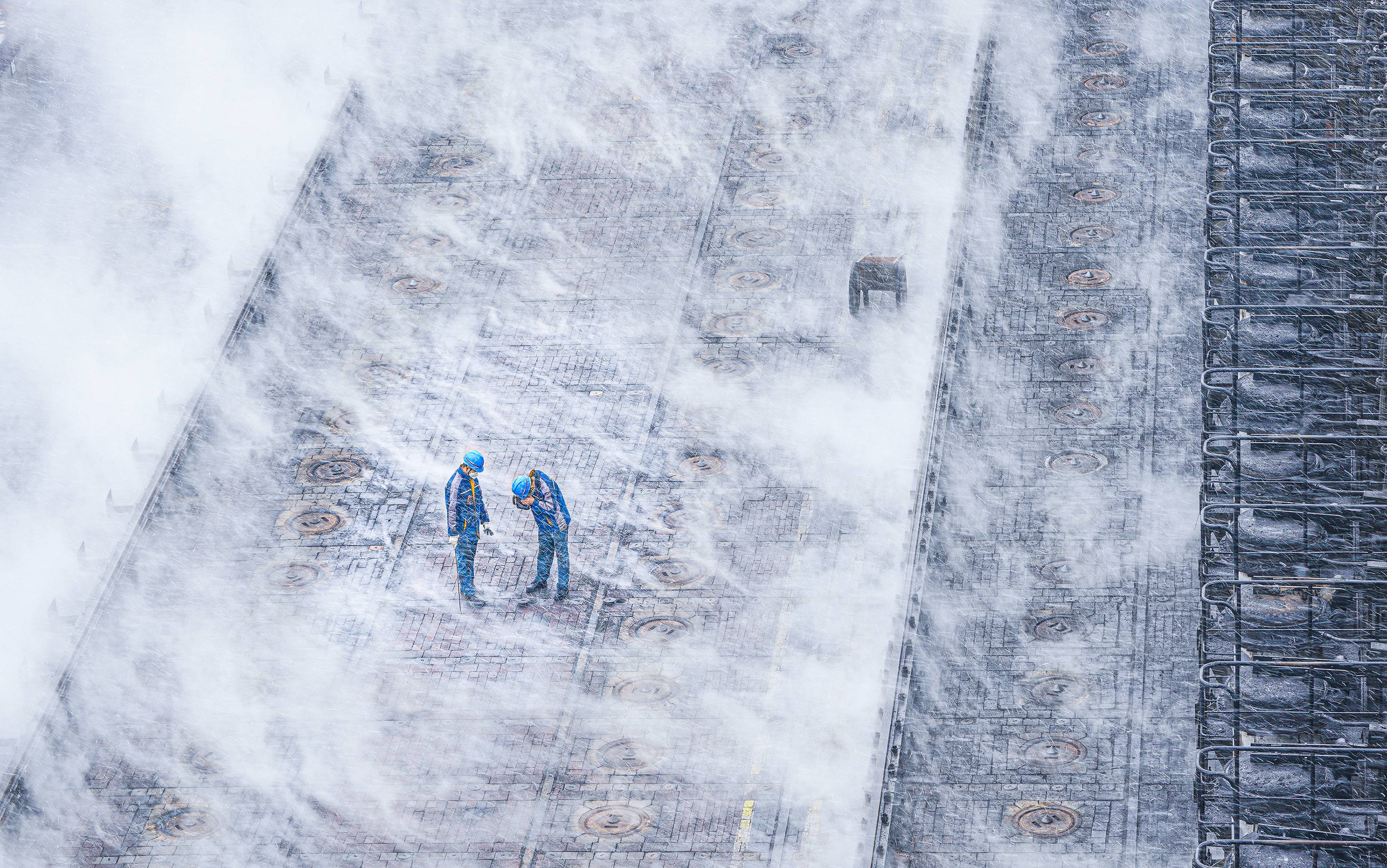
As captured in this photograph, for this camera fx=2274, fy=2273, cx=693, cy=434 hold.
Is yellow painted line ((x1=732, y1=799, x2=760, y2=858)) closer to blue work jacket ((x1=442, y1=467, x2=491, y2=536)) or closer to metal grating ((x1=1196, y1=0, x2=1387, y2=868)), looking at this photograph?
metal grating ((x1=1196, y1=0, x2=1387, y2=868))

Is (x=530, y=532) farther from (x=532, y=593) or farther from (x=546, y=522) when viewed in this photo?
(x=546, y=522)

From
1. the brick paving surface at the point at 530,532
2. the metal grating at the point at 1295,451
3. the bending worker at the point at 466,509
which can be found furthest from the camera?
the bending worker at the point at 466,509

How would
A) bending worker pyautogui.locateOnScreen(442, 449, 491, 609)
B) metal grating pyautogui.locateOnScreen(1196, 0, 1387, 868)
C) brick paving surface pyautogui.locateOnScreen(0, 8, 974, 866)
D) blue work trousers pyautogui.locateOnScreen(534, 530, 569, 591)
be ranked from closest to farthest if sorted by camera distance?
metal grating pyautogui.locateOnScreen(1196, 0, 1387, 868)
brick paving surface pyautogui.locateOnScreen(0, 8, 974, 866)
bending worker pyautogui.locateOnScreen(442, 449, 491, 609)
blue work trousers pyautogui.locateOnScreen(534, 530, 569, 591)

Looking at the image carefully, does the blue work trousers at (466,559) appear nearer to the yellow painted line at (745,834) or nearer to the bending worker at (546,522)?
the bending worker at (546,522)

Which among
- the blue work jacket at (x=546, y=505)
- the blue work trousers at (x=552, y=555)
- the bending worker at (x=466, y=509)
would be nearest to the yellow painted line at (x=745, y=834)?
the blue work trousers at (x=552, y=555)

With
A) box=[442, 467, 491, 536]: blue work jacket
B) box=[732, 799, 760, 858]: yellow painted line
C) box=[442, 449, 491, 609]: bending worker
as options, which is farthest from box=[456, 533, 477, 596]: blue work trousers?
box=[732, 799, 760, 858]: yellow painted line

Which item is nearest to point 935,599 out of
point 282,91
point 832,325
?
point 832,325
